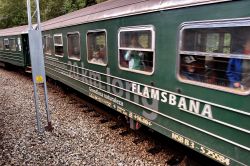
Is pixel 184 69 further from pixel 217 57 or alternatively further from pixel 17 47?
pixel 17 47

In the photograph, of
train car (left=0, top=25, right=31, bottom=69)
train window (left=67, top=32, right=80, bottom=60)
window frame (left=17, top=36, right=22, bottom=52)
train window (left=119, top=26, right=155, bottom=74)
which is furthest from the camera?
window frame (left=17, top=36, right=22, bottom=52)

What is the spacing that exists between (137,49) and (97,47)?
6.14ft

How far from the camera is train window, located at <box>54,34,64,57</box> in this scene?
8.96 metres

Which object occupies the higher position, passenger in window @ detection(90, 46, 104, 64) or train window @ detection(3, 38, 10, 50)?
train window @ detection(3, 38, 10, 50)

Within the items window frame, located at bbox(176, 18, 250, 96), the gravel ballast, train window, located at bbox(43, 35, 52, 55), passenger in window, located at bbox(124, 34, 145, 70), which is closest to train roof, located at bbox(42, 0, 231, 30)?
window frame, located at bbox(176, 18, 250, 96)

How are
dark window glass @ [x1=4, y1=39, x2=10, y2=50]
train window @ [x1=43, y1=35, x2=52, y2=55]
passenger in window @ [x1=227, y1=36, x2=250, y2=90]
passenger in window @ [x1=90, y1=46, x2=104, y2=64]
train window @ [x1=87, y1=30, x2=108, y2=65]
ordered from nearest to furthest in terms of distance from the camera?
passenger in window @ [x1=227, y1=36, x2=250, y2=90] → train window @ [x1=87, y1=30, x2=108, y2=65] → passenger in window @ [x1=90, y1=46, x2=104, y2=64] → train window @ [x1=43, y1=35, x2=52, y2=55] → dark window glass @ [x1=4, y1=39, x2=10, y2=50]

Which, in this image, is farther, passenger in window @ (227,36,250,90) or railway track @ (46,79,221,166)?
railway track @ (46,79,221,166)

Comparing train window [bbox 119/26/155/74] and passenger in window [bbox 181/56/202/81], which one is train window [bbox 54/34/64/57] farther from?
passenger in window [bbox 181/56/202/81]

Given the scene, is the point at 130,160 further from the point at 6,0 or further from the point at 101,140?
the point at 6,0

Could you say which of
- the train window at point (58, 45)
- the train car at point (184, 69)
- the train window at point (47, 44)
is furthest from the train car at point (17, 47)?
the train car at point (184, 69)

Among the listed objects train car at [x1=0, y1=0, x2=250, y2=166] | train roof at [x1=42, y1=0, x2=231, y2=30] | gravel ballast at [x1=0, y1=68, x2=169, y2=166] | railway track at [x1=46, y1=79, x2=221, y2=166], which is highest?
train roof at [x1=42, y1=0, x2=231, y2=30]

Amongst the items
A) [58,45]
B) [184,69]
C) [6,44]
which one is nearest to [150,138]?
[184,69]

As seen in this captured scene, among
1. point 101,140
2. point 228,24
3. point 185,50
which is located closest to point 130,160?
point 101,140

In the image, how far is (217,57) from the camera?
3.21m
